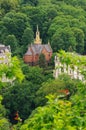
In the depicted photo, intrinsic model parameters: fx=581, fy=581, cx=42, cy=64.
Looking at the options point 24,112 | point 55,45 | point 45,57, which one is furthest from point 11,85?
point 55,45

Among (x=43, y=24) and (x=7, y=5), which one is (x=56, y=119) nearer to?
(x=43, y=24)

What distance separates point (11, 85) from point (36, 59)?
19.1 m

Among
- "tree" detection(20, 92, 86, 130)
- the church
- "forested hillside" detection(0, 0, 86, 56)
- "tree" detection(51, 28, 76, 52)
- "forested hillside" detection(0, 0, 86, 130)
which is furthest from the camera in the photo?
"forested hillside" detection(0, 0, 86, 56)

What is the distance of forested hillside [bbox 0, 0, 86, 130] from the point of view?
1655cm

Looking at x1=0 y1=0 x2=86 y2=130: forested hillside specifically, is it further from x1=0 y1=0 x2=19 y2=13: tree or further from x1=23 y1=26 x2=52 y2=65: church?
x1=23 y1=26 x2=52 y2=65: church

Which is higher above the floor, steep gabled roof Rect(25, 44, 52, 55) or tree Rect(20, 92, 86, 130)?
tree Rect(20, 92, 86, 130)

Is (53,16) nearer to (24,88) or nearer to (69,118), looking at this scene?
(24,88)

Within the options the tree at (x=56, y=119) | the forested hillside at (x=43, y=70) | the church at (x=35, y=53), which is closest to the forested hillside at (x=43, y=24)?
the forested hillside at (x=43, y=70)

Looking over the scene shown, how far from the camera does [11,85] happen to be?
182ft

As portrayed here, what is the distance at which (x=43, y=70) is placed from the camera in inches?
2704

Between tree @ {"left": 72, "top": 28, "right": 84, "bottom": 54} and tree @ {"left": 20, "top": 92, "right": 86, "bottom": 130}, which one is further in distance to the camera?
tree @ {"left": 72, "top": 28, "right": 84, "bottom": 54}

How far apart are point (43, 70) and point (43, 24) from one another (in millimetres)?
24847

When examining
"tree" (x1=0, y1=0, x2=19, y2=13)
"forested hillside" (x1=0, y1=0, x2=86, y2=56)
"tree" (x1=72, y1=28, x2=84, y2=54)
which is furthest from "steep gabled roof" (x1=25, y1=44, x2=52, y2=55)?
"tree" (x1=0, y1=0, x2=19, y2=13)

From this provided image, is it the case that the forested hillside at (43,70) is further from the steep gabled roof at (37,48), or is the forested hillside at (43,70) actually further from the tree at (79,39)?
the steep gabled roof at (37,48)
